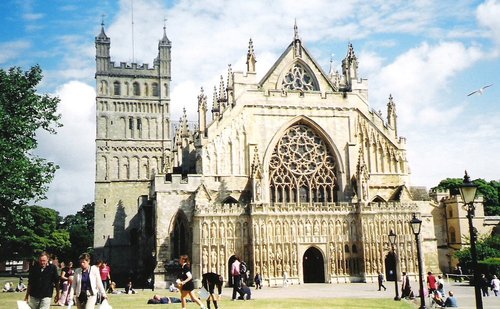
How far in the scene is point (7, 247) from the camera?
67.9 meters

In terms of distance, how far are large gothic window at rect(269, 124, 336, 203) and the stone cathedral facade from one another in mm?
81

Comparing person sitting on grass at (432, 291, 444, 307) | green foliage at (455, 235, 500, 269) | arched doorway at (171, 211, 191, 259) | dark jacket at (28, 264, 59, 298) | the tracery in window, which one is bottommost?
person sitting on grass at (432, 291, 444, 307)

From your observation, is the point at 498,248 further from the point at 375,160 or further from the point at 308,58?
the point at 308,58

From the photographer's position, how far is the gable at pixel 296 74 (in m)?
40.9

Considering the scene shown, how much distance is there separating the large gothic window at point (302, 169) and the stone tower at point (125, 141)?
23.1 metres

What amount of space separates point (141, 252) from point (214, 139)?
13.1m

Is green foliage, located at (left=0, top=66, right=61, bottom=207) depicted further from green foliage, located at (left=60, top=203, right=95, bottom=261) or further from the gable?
green foliage, located at (left=60, top=203, right=95, bottom=261)

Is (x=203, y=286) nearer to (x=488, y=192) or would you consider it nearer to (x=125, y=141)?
(x=125, y=141)

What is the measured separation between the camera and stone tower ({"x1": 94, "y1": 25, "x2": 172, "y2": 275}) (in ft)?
197

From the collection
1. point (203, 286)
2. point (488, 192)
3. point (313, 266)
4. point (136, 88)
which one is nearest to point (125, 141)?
point (136, 88)

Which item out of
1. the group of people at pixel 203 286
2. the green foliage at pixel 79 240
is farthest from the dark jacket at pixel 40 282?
the green foliage at pixel 79 240

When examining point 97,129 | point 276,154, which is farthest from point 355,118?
point 97,129

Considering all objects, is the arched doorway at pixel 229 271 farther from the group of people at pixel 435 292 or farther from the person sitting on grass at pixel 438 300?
the person sitting on grass at pixel 438 300

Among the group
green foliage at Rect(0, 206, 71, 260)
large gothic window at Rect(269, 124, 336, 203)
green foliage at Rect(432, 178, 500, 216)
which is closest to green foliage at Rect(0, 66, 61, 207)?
large gothic window at Rect(269, 124, 336, 203)
